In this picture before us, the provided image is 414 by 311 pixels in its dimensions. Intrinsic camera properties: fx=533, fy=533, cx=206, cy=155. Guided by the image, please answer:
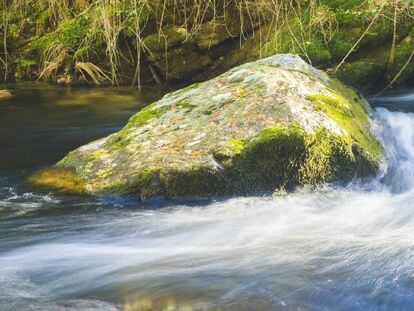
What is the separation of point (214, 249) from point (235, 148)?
947 millimetres

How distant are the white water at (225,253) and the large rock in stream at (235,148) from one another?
157 mm

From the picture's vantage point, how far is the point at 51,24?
10023mm

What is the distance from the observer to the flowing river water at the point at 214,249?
2629mm

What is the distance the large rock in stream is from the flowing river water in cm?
14

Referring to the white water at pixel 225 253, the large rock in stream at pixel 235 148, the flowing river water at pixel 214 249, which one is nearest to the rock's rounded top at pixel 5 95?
the flowing river water at pixel 214 249

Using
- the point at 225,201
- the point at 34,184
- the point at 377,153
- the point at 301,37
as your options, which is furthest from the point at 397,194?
the point at 301,37

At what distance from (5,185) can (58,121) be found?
2.65 meters

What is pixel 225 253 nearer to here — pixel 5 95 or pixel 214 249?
pixel 214 249

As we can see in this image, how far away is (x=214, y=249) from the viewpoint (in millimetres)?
3340

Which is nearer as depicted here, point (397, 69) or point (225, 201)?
point (225, 201)

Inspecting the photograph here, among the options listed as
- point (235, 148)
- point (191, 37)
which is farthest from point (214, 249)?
point (191, 37)

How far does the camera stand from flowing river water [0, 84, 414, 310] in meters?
2.63

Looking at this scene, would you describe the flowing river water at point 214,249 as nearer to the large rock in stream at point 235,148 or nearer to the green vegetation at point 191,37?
the large rock in stream at point 235,148

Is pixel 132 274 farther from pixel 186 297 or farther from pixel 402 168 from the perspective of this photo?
pixel 402 168
